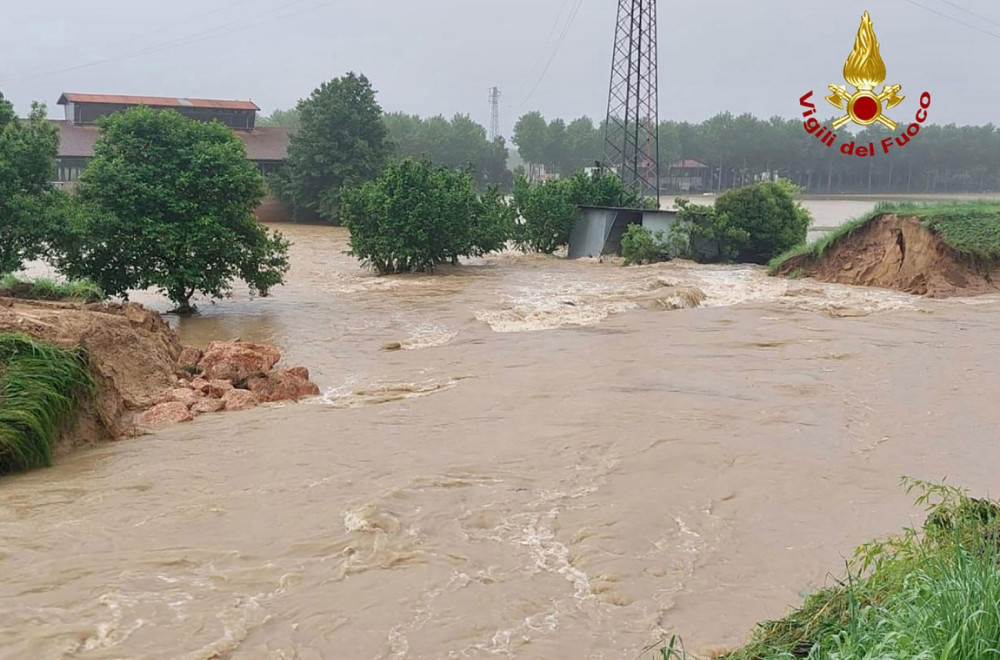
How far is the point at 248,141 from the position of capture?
4878cm

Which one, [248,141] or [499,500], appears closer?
[499,500]

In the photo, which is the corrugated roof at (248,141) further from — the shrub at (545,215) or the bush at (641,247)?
the bush at (641,247)

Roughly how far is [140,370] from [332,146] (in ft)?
108

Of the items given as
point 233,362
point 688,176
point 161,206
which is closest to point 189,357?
point 233,362

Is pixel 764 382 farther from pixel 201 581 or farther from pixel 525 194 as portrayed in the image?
pixel 525 194

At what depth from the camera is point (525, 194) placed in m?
30.9

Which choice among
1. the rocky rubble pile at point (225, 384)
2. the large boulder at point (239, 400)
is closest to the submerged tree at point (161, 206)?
the rocky rubble pile at point (225, 384)

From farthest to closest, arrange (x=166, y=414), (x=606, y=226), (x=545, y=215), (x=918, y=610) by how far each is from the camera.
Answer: (x=545, y=215), (x=606, y=226), (x=166, y=414), (x=918, y=610)

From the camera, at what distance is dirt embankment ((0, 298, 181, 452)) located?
29.3ft

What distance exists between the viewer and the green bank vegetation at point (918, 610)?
9.85ft

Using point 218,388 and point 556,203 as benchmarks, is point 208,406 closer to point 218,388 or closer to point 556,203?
point 218,388

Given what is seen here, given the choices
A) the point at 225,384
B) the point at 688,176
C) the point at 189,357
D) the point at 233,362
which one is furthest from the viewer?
the point at 688,176

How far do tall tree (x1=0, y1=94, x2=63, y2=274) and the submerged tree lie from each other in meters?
0.69

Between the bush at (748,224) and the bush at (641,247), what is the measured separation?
41.9 inches
